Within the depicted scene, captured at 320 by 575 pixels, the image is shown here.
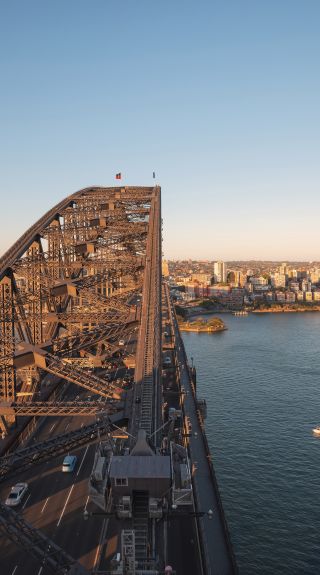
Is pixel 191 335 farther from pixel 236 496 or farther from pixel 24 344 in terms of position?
pixel 24 344

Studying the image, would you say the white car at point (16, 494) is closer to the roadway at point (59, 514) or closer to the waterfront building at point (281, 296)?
the roadway at point (59, 514)

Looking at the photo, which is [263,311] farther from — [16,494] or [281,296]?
[16,494]

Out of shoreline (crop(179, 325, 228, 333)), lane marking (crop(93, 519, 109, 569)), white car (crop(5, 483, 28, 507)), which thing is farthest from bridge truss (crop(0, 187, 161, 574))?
shoreline (crop(179, 325, 228, 333))

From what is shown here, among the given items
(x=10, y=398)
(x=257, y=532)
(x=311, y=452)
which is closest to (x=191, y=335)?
(x=311, y=452)

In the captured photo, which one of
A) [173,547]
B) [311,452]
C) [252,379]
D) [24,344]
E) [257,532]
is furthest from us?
[252,379]

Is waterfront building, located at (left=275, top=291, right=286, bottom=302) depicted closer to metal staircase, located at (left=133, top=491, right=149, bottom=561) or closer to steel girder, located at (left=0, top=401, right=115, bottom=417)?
steel girder, located at (left=0, top=401, right=115, bottom=417)

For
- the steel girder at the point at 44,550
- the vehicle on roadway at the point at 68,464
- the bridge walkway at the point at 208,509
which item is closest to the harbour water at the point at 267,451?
the bridge walkway at the point at 208,509
